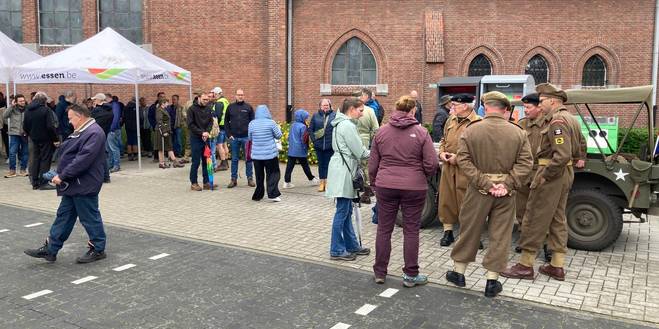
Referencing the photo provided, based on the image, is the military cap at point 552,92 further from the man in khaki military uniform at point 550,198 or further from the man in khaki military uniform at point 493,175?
the man in khaki military uniform at point 493,175

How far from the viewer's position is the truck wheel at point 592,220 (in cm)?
622

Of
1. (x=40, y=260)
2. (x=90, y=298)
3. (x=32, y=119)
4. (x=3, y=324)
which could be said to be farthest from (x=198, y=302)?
(x=32, y=119)

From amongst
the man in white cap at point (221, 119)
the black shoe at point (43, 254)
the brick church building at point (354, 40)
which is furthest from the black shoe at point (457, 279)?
the brick church building at point (354, 40)

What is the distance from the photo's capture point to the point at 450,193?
6387 mm

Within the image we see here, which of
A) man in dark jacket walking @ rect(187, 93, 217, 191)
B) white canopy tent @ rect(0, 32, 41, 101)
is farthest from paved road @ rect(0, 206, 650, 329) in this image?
white canopy tent @ rect(0, 32, 41, 101)

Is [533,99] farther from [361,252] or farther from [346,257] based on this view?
[346,257]

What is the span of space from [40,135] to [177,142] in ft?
16.3

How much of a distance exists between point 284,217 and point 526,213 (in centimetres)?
370

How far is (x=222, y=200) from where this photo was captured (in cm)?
962

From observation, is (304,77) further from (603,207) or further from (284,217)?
(603,207)

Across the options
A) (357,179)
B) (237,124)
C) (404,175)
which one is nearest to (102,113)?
(237,124)

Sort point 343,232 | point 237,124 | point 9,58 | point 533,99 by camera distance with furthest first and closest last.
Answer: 1. point 9,58
2. point 237,124
3. point 343,232
4. point 533,99

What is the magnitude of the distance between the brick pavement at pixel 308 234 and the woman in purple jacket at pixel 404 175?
1.75ft

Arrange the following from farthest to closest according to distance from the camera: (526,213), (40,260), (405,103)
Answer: (40,260) → (526,213) → (405,103)
